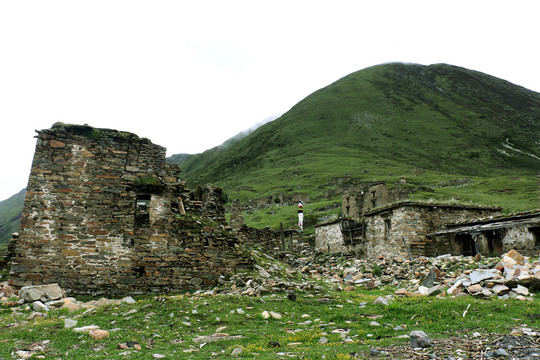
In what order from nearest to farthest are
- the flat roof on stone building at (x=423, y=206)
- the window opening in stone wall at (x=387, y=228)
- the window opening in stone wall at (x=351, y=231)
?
1. the flat roof on stone building at (x=423, y=206)
2. the window opening in stone wall at (x=387, y=228)
3. the window opening in stone wall at (x=351, y=231)

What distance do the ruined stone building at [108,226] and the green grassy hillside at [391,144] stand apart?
36.2 m

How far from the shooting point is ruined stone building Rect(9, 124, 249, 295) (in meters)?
12.7

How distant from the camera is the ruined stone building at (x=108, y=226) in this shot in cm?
1273

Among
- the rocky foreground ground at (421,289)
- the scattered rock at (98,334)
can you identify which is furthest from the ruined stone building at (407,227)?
the scattered rock at (98,334)

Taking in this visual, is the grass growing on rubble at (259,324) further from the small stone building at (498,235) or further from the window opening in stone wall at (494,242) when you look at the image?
the window opening in stone wall at (494,242)

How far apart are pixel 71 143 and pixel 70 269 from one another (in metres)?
4.69

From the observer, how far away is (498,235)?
19.4m

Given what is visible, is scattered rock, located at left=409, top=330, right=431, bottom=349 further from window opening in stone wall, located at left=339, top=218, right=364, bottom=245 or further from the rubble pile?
window opening in stone wall, located at left=339, top=218, right=364, bottom=245

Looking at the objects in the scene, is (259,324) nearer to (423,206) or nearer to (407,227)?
(407,227)

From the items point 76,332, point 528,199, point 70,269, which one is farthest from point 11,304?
point 528,199

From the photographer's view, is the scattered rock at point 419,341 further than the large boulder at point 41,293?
No

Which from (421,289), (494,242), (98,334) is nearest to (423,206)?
(494,242)

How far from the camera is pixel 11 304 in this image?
10867mm

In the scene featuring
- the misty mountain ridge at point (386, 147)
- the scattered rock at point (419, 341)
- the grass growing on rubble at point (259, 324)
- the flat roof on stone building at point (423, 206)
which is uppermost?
the misty mountain ridge at point (386, 147)
